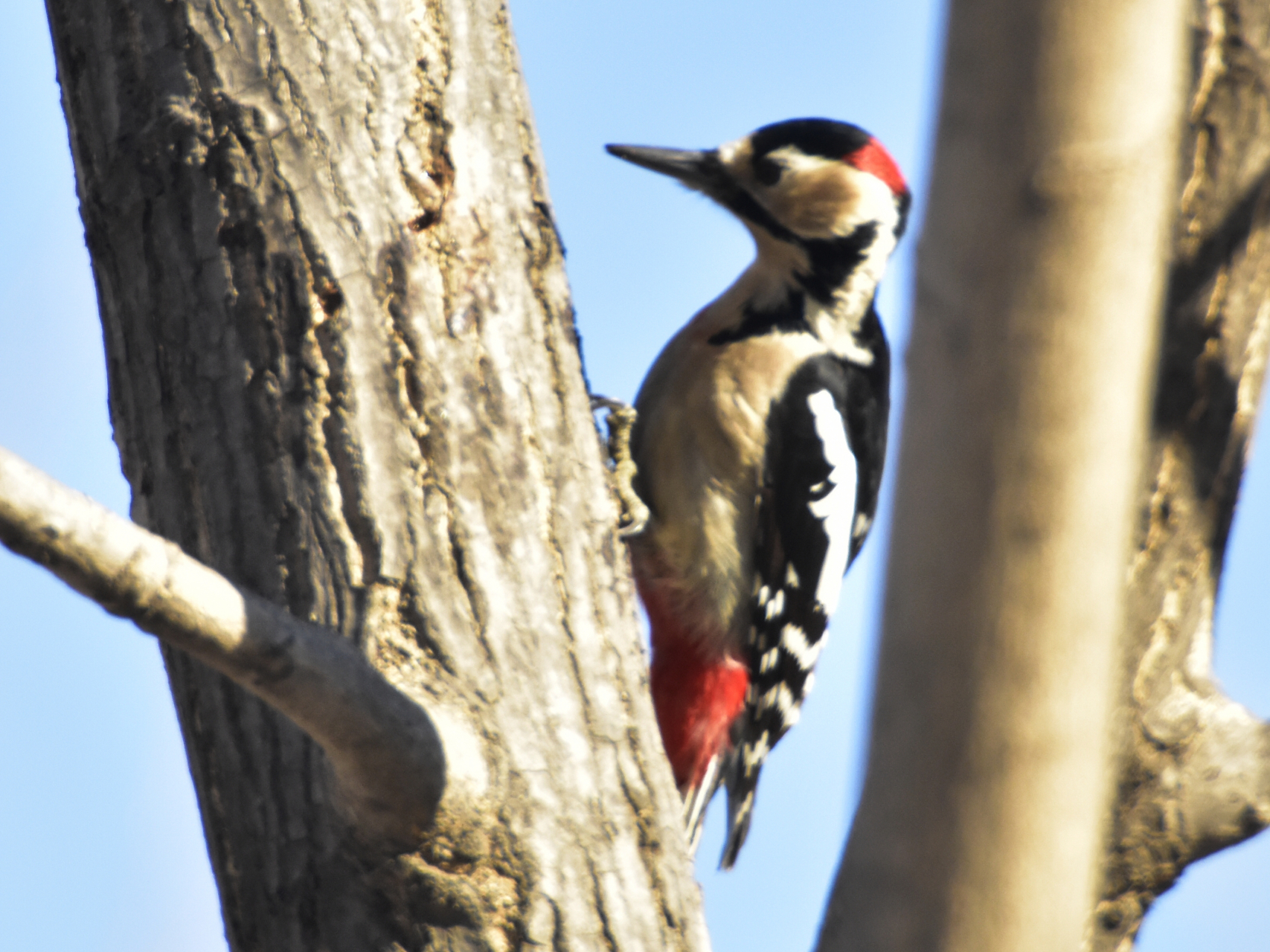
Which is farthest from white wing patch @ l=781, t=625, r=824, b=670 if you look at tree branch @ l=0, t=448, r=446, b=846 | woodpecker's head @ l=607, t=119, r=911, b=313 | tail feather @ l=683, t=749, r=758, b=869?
tree branch @ l=0, t=448, r=446, b=846

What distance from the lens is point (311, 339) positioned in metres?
1.77

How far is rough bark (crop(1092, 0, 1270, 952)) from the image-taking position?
6.06 feet

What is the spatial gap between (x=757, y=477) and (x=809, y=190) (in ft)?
2.49

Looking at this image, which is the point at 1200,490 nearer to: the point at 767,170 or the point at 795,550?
the point at 795,550

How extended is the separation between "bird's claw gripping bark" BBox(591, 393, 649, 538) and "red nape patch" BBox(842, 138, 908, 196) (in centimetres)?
88

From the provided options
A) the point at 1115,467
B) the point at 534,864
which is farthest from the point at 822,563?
the point at 1115,467

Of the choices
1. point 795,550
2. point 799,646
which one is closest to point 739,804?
point 799,646

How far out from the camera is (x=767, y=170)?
3330 millimetres

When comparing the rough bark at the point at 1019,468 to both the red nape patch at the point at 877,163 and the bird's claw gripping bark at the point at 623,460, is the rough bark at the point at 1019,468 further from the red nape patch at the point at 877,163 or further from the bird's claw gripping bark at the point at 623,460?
the red nape patch at the point at 877,163

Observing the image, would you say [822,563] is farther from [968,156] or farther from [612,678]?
[968,156]

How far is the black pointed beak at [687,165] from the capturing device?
334 cm

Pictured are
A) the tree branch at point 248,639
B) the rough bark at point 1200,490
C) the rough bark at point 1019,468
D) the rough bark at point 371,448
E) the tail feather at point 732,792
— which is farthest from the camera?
the tail feather at point 732,792

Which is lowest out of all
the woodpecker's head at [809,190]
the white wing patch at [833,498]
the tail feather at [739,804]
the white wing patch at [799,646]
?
the tail feather at [739,804]

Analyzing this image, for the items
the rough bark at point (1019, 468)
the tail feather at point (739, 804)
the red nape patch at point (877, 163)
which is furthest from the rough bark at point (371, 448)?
the red nape patch at point (877, 163)
